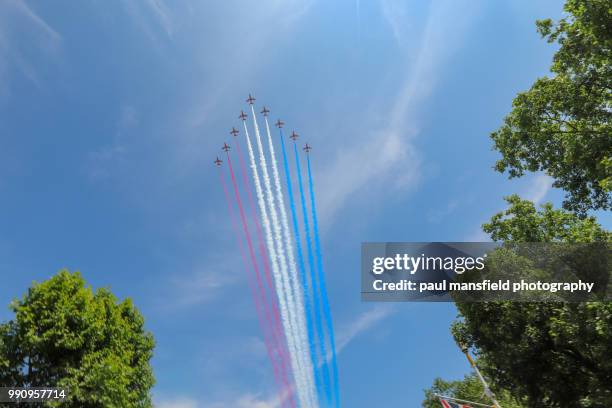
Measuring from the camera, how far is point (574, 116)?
24.2 meters

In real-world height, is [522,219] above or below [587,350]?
above

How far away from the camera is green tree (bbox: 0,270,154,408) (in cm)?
1961

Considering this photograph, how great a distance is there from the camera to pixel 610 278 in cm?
2148

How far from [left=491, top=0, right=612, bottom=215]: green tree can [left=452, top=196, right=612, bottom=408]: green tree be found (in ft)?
9.82

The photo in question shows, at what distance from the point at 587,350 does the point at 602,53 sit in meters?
15.7

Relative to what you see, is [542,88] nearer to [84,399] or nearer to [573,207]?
[573,207]

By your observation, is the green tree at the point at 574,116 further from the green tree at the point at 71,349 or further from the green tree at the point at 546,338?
the green tree at the point at 71,349

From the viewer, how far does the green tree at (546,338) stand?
859 inches

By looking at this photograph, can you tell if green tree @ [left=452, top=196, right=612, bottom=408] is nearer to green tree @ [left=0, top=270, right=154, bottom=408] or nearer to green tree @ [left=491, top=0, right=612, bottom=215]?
green tree @ [left=491, top=0, right=612, bottom=215]

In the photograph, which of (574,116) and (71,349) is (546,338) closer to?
(574,116)

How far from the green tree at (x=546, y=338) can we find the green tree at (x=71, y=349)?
21829 millimetres

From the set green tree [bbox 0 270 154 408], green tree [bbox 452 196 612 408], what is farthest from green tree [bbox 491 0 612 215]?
green tree [bbox 0 270 154 408]

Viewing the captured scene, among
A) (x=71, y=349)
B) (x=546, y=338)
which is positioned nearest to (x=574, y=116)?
(x=546, y=338)

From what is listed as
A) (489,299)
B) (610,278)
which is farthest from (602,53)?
(489,299)
